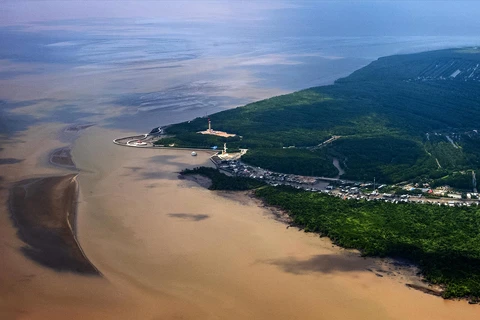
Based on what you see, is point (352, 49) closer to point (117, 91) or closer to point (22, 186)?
point (117, 91)

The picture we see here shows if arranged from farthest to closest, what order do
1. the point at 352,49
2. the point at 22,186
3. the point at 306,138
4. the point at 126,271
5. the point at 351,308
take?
the point at 352,49
the point at 306,138
the point at 22,186
the point at 126,271
the point at 351,308

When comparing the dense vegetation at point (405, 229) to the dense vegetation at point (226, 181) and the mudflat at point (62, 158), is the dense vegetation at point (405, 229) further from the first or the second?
the mudflat at point (62, 158)

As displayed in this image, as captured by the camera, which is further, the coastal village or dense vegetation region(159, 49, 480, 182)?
dense vegetation region(159, 49, 480, 182)

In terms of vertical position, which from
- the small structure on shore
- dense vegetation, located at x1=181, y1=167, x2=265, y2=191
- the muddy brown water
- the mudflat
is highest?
the small structure on shore

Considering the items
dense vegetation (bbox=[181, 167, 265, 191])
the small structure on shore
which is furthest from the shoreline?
the small structure on shore

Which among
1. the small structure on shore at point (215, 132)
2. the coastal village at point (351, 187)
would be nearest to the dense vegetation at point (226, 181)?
the coastal village at point (351, 187)

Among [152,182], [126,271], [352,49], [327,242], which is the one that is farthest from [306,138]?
[352,49]

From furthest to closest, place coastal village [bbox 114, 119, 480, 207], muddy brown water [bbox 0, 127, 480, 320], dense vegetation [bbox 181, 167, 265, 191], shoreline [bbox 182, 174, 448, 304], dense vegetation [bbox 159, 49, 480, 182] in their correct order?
1. dense vegetation [bbox 159, 49, 480, 182]
2. dense vegetation [bbox 181, 167, 265, 191]
3. coastal village [bbox 114, 119, 480, 207]
4. shoreline [bbox 182, 174, 448, 304]
5. muddy brown water [bbox 0, 127, 480, 320]

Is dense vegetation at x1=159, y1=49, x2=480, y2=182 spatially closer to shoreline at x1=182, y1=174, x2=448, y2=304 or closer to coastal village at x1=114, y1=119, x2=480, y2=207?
coastal village at x1=114, y1=119, x2=480, y2=207
